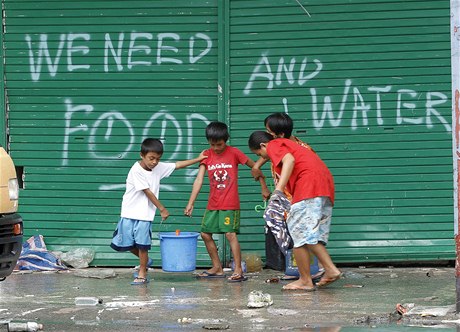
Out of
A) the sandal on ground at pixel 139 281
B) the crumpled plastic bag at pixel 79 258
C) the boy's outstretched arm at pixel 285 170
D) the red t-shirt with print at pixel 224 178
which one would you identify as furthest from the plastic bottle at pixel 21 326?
the crumpled plastic bag at pixel 79 258

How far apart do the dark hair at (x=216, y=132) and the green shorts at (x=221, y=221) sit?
0.76 meters

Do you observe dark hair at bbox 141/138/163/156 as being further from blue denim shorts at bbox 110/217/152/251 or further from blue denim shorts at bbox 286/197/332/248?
blue denim shorts at bbox 286/197/332/248

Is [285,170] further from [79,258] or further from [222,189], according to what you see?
[79,258]

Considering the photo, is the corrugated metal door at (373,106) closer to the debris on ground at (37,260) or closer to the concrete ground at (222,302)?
the concrete ground at (222,302)

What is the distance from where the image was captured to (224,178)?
1030cm

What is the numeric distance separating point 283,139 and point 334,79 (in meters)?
1.59

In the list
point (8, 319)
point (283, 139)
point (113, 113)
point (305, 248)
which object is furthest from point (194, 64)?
point (8, 319)

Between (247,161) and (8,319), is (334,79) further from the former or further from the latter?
(8,319)

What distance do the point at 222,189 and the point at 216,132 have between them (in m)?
0.60

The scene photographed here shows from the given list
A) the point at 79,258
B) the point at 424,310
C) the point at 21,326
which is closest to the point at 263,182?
the point at 79,258

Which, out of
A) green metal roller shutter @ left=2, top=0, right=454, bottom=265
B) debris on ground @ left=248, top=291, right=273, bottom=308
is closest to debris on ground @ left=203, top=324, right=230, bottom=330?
debris on ground @ left=248, top=291, right=273, bottom=308

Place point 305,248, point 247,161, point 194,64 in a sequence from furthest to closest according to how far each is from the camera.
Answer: point 194,64 → point 247,161 → point 305,248

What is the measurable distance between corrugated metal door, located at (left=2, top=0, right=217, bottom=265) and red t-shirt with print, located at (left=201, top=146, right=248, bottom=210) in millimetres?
728

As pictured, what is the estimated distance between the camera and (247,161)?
10305 millimetres
